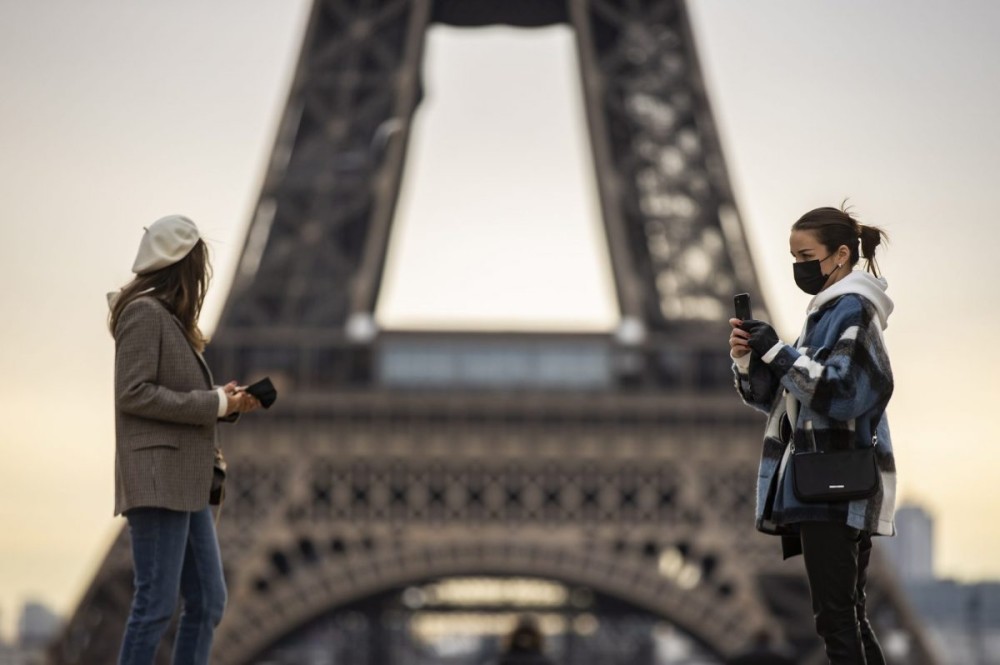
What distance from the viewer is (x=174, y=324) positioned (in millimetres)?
7688

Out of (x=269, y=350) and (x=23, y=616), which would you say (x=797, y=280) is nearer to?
(x=269, y=350)

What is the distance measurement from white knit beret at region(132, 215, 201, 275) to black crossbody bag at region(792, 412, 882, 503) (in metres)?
2.60

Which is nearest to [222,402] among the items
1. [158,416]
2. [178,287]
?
[158,416]

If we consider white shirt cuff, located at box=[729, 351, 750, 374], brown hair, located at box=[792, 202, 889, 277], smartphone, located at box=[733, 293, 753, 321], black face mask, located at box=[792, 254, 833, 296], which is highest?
brown hair, located at box=[792, 202, 889, 277]

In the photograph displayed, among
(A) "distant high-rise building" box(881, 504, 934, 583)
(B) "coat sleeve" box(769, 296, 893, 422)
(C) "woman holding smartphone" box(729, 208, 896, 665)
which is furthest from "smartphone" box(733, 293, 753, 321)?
(A) "distant high-rise building" box(881, 504, 934, 583)

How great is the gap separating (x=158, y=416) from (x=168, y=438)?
13 cm

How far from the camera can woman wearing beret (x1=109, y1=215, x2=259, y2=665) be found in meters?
7.43

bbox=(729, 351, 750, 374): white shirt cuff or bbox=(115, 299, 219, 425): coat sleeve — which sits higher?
bbox=(115, 299, 219, 425): coat sleeve

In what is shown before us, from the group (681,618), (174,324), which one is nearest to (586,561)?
(681,618)

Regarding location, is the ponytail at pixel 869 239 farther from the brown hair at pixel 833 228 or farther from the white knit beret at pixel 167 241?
the white knit beret at pixel 167 241

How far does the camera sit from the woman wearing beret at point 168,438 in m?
7.43

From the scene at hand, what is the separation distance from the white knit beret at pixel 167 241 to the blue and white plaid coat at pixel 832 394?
7.43 feet

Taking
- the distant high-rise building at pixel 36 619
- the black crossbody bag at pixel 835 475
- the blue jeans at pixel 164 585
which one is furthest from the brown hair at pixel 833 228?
the distant high-rise building at pixel 36 619

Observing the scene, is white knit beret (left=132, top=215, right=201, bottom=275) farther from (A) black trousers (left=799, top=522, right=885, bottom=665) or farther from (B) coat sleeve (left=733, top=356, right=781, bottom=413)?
(A) black trousers (left=799, top=522, right=885, bottom=665)
